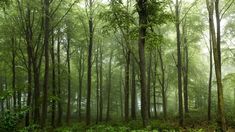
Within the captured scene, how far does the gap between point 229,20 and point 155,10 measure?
1316cm

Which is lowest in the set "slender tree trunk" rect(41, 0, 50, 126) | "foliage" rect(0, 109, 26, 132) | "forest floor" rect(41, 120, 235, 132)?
"forest floor" rect(41, 120, 235, 132)

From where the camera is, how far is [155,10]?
11.6m

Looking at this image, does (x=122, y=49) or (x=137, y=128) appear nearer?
(x=137, y=128)

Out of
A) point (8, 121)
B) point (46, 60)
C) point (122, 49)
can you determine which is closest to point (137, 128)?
point (46, 60)

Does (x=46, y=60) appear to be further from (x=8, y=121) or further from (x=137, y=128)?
(x=137, y=128)

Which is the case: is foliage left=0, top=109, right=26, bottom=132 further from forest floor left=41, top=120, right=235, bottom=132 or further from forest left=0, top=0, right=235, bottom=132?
forest floor left=41, top=120, right=235, bottom=132

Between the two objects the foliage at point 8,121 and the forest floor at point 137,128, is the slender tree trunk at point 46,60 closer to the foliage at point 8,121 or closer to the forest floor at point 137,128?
the forest floor at point 137,128

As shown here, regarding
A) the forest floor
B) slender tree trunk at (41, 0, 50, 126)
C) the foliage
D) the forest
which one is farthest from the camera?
slender tree trunk at (41, 0, 50, 126)

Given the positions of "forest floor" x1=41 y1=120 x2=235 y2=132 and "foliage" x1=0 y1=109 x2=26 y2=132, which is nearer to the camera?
"foliage" x1=0 y1=109 x2=26 y2=132

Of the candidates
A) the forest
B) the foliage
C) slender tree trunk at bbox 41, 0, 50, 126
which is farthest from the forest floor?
the foliage

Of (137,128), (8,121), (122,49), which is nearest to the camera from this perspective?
(8,121)

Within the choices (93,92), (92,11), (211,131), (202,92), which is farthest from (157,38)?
(93,92)

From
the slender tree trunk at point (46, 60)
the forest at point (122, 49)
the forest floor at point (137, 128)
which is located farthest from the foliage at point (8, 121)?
the slender tree trunk at point (46, 60)

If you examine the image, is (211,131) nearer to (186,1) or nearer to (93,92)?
(186,1)
